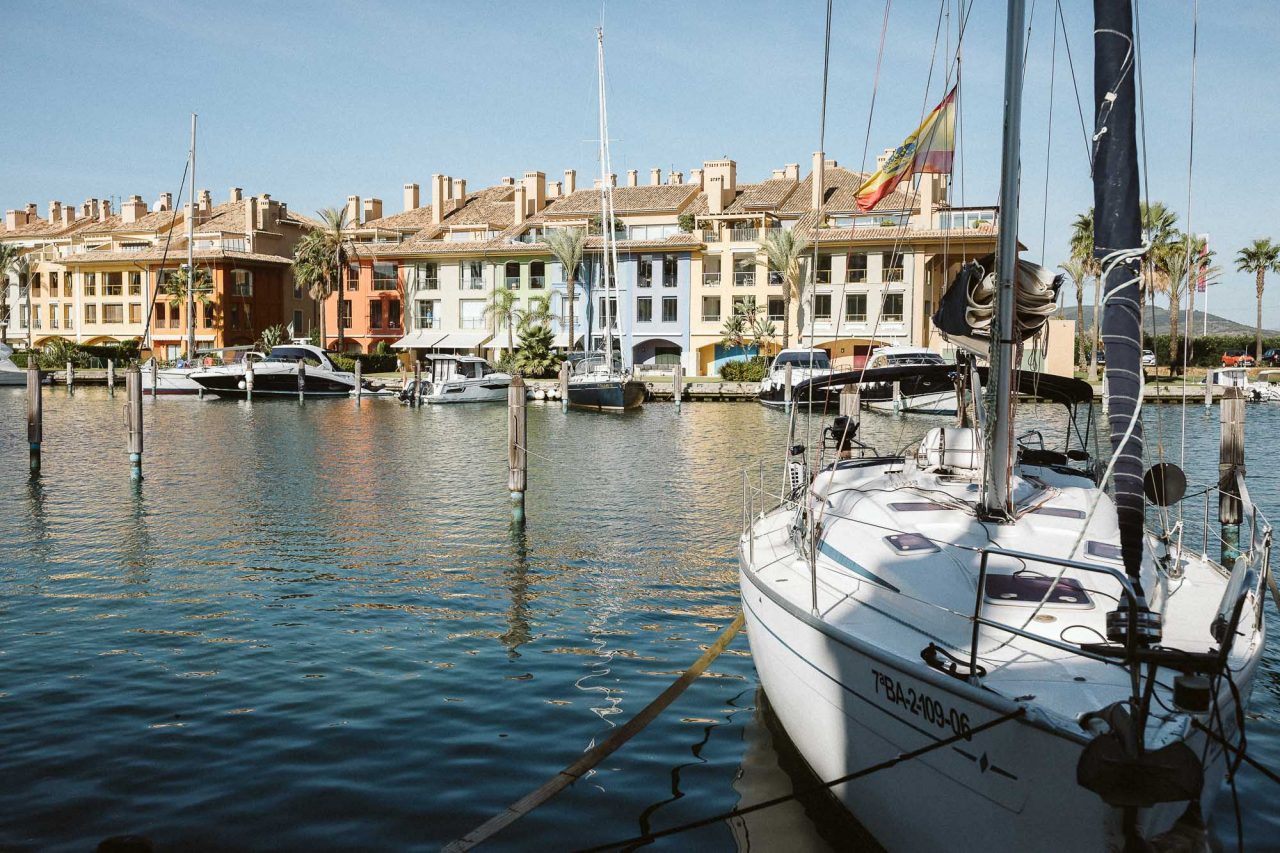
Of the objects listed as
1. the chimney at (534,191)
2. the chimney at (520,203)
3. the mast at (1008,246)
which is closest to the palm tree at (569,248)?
the chimney at (520,203)

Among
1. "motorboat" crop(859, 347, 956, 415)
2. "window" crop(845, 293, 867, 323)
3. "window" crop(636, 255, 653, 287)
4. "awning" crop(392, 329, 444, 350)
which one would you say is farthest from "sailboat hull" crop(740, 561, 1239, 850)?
"awning" crop(392, 329, 444, 350)

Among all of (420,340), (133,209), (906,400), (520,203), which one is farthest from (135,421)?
(133,209)

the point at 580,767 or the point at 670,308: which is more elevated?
the point at 670,308

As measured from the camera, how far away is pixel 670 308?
7406 centimetres

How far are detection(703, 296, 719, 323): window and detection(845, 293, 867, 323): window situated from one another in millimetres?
8976

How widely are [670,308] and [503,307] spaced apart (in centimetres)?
1169

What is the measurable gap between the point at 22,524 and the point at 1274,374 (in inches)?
2688

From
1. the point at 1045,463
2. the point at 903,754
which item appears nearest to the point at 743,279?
the point at 1045,463

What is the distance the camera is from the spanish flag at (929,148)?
11141 millimetres

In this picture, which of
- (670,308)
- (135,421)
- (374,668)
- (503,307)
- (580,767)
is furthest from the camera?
(503,307)

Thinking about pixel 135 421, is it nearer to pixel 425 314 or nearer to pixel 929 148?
pixel 929 148

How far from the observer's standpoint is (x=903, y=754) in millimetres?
6652

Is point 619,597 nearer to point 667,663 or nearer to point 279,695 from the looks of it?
point 667,663

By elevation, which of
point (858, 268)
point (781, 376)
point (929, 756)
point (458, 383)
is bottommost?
point (929, 756)
